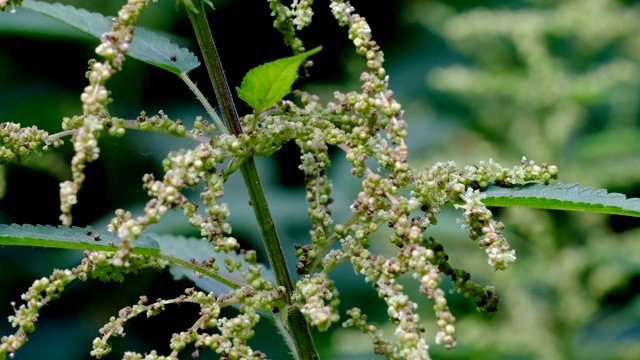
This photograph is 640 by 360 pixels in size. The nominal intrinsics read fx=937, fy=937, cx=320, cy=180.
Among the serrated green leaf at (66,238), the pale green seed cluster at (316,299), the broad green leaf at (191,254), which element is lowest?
the pale green seed cluster at (316,299)

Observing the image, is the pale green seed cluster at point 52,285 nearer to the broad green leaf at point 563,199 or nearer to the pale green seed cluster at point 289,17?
the pale green seed cluster at point 289,17

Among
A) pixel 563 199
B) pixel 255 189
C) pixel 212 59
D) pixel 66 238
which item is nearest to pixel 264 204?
pixel 255 189

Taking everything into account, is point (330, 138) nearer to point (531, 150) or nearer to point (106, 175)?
point (531, 150)

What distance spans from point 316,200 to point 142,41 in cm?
61

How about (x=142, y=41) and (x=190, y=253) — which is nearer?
(x=142, y=41)

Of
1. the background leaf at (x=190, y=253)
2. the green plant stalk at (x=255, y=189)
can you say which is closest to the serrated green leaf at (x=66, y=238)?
the green plant stalk at (x=255, y=189)

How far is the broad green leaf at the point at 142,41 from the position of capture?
2342 mm

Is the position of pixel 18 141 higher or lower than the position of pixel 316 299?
higher

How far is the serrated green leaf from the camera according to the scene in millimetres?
2184

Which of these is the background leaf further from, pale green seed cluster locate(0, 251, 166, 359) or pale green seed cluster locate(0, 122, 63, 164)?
pale green seed cluster locate(0, 122, 63, 164)

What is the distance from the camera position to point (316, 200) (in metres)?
2.42

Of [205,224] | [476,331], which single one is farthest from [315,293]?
[476,331]

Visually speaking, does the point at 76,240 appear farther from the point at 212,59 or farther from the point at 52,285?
the point at 212,59

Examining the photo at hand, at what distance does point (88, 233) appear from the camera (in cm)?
225
